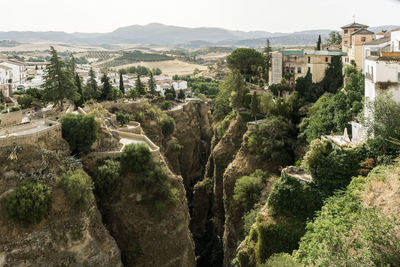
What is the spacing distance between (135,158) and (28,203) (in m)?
7.76

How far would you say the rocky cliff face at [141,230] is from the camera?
75.8 ft

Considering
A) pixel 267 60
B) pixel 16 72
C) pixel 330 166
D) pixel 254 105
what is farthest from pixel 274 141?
pixel 16 72

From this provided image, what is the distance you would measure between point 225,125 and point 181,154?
8417 millimetres

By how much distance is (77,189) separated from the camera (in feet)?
66.3

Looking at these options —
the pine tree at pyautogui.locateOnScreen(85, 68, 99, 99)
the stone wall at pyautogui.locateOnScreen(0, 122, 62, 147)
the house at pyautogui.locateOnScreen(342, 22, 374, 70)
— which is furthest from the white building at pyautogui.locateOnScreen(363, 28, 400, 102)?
the pine tree at pyautogui.locateOnScreen(85, 68, 99, 99)

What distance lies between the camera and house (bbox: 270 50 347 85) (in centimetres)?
3762

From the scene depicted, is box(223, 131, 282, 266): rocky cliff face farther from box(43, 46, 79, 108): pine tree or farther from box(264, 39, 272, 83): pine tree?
box(264, 39, 272, 83): pine tree

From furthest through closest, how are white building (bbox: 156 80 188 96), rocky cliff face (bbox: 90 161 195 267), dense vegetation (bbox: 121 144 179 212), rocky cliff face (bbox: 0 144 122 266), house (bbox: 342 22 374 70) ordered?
white building (bbox: 156 80 188 96), house (bbox: 342 22 374 70), dense vegetation (bbox: 121 144 179 212), rocky cliff face (bbox: 90 161 195 267), rocky cliff face (bbox: 0 144 122 266)

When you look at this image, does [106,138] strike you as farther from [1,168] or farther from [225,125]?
[225,125]

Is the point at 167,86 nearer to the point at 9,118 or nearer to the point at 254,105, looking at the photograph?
the point at 254,105

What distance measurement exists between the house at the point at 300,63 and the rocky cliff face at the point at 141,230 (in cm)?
2326

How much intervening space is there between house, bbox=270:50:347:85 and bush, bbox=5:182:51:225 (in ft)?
96.7

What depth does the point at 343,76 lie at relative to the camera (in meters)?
35.4

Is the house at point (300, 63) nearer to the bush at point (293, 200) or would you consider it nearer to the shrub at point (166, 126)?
the shrub at point (166, 126)
